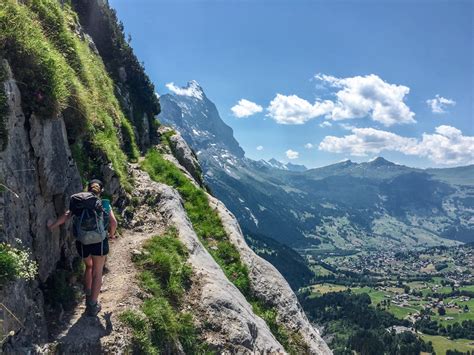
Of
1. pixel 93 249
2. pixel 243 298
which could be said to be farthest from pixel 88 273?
pixel 243 298

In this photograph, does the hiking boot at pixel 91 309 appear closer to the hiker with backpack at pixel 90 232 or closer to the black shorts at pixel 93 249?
the hiker with backpack at pixel 90 232

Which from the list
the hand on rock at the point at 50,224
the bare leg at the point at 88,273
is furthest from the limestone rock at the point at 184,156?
the bare leg at the point at 88,273

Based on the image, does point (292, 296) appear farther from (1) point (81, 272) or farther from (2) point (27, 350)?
(2) point (27, 350)

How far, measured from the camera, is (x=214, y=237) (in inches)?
962

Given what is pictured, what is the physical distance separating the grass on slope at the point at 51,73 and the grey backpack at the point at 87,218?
3.24 m

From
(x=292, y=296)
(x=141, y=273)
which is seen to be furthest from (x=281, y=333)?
(x=141, y=273)

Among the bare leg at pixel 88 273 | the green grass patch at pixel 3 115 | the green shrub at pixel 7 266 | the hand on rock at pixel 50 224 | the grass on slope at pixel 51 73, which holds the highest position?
the grass on slope at pixel 51 73

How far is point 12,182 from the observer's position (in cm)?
1077

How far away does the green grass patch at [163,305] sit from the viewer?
12430 mm

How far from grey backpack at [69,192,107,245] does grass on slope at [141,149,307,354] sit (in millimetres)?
10505

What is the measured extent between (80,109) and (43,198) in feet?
16.6

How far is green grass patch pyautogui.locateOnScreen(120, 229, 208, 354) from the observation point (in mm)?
12430

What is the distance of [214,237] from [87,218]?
13036 mm

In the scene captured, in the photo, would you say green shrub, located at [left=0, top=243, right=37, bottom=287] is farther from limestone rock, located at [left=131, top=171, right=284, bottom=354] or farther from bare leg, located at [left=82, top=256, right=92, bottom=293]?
limestone rock, located at [left=131, top=171, right=284, bottom=354]
